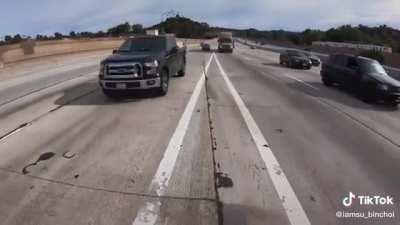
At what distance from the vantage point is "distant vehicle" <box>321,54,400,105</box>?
1614 cm

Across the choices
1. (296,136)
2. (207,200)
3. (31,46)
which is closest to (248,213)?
(207,200)

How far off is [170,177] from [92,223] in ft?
6.03

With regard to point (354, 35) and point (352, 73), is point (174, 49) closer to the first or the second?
point (352, 73)

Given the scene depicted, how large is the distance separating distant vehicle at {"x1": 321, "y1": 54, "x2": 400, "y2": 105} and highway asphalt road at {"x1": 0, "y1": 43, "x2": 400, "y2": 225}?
6.61 feet

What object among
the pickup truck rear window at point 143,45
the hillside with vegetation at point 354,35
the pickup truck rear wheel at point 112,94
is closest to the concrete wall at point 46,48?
the pickup truck rear window at point 143,45

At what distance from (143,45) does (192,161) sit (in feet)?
30.8

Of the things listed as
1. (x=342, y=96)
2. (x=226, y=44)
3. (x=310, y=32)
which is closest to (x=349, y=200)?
(x=342, y=96)

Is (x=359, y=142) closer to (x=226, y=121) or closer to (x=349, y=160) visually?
(x=349, y=160)

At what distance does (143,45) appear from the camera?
16.6 m

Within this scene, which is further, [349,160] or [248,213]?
[349,160]

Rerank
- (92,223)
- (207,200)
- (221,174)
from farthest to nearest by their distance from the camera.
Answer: (221,174), (207,200), (92,223)

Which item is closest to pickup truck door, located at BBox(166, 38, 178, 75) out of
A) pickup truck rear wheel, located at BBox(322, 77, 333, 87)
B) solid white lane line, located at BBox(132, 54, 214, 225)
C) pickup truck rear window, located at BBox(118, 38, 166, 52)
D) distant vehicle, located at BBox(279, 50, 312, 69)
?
pickup truck rear window, located at BBox(118, 38, 166, 52)

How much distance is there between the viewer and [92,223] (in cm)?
554

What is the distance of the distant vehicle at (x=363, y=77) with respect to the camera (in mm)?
16141
